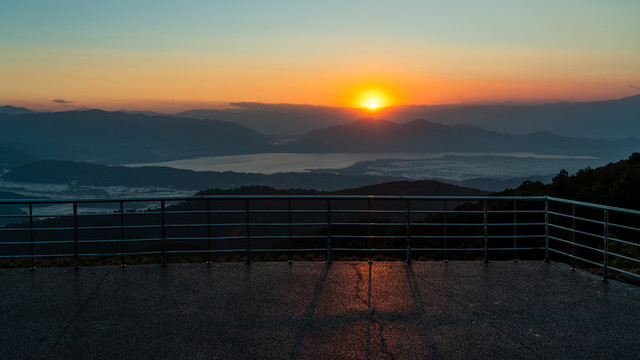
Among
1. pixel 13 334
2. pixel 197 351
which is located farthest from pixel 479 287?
pixel 13 334

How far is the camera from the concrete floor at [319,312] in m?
4.14

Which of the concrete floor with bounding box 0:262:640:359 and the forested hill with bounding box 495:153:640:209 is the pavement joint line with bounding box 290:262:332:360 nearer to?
the concrete floor with bounding box 0:262:640:359

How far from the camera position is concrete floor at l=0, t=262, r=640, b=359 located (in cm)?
414

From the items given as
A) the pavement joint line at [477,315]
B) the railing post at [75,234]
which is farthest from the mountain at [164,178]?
the pavement joint line at [477,315]

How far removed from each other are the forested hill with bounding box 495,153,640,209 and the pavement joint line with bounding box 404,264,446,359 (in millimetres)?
16446

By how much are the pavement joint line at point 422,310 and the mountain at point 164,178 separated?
10958cm

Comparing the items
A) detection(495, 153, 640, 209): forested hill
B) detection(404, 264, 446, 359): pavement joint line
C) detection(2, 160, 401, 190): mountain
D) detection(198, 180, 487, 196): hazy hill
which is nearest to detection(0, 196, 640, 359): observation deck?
detection(404, 264, 446, 359): pavement joint line

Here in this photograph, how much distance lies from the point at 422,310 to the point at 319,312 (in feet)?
3.56

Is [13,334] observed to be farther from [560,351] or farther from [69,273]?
[560,351]

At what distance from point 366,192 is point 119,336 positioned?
62.2 metres

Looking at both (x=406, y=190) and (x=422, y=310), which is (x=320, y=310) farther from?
(x=406, y=190)

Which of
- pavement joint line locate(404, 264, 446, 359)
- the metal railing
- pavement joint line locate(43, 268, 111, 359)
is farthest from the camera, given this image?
the metal railing

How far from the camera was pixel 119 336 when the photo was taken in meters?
4.48

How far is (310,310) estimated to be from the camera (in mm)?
5066
